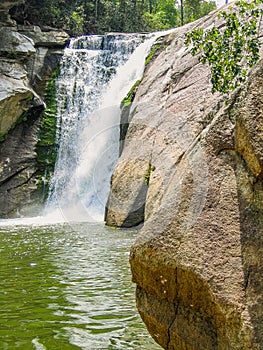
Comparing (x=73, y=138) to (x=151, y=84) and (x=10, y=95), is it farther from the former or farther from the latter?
(x=151, y=84)

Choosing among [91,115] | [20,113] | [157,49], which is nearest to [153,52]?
[157,49]

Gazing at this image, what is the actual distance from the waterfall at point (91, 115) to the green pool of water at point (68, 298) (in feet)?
28.6

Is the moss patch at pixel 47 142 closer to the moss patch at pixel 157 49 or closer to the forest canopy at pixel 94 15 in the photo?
the moss patch at pixel 157 49

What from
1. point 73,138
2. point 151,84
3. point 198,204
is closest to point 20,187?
point 73,138

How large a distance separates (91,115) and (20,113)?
9.82ft

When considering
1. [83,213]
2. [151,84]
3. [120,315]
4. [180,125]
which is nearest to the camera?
[120,315]

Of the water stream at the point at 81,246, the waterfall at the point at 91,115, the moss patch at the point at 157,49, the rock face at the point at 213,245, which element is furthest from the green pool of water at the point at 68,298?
the moss patch at the point at 157,49

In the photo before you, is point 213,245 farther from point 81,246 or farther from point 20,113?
point 20,113

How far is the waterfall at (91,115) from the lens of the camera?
17938 mm

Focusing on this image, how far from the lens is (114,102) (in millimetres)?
19172

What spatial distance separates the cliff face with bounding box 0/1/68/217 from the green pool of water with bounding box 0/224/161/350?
9885 millimetres

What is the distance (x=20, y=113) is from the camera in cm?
1891

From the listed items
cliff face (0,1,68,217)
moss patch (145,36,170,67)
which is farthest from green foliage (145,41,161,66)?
cliff face (0,1,68,217)

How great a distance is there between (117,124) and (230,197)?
15.6 m
